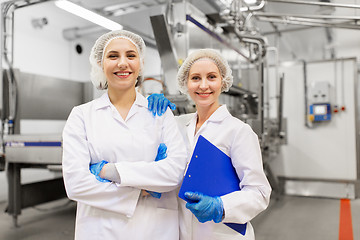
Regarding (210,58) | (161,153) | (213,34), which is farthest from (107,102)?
(213,34)

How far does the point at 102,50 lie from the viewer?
1.20m

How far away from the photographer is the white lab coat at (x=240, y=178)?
1.05 m

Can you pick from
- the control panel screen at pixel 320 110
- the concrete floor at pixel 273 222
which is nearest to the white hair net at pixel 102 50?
the concrete floor at pixel 273 222

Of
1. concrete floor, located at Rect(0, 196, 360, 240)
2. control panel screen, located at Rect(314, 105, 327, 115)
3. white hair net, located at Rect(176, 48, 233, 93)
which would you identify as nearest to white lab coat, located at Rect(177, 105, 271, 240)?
white hair net, located at Rect(176, 48, 233, 93)

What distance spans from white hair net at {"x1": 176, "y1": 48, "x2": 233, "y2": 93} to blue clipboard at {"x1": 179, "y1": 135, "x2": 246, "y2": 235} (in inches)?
15.2

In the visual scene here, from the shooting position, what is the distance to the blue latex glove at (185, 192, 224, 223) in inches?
38.6

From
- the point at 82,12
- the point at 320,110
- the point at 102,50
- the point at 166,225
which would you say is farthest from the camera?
the point at 320,110

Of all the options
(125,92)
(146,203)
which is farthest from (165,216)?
(125,92)

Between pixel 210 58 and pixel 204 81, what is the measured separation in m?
0.13

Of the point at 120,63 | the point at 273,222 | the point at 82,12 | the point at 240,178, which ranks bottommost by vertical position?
the point at 273,222

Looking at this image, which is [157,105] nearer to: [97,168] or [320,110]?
[97,168]

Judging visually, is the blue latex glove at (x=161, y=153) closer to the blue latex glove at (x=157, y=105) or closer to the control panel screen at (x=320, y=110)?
the blue latex glove at (x=157, y=105)

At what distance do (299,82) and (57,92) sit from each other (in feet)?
12.1

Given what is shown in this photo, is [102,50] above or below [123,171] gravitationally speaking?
above
